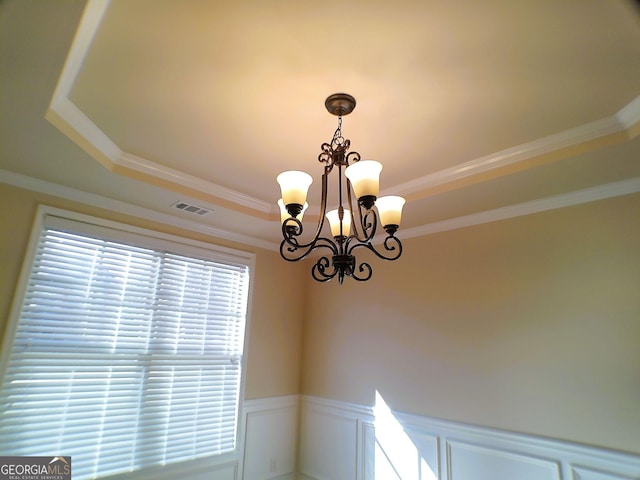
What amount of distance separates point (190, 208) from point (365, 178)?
198 centimetres

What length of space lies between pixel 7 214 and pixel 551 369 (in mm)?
3915

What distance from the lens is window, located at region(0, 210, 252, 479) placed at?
7.88ft

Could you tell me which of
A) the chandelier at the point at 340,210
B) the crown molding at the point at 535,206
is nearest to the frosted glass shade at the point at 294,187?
the chandelier at the point at 340,210

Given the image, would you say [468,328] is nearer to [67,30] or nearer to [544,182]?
[544,182]

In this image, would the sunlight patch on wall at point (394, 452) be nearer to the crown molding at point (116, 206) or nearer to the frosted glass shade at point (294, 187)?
the crown molding at point (116, 206)

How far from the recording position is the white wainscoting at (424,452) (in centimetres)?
218

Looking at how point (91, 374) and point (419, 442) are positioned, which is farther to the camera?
point (419, 442)

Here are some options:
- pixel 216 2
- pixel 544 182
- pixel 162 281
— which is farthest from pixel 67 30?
pixel 544 182

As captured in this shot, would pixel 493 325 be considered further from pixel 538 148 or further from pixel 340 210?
pixel 340 210

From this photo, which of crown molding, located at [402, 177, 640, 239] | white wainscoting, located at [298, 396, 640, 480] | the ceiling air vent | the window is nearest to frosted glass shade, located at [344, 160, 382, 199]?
crown molding, located at [402, 177, 640, 239]

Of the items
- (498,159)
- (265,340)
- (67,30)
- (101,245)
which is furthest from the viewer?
(265,340)

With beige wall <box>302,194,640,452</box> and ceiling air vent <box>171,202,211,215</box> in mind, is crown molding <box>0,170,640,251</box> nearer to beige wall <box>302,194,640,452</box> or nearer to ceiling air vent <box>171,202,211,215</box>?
beige wall <box>302,194,640,452</box>

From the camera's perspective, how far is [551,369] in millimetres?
2383

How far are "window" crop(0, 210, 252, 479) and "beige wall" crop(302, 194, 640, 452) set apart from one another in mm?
1315
